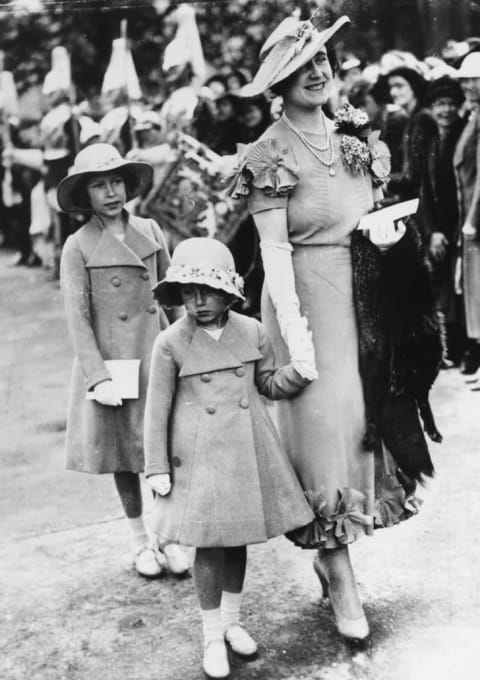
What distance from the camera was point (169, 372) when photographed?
2.98 meters

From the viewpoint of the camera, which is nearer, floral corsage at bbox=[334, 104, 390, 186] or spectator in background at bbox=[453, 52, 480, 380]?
floral corsage at bbox=[334, 104, 390, 186]

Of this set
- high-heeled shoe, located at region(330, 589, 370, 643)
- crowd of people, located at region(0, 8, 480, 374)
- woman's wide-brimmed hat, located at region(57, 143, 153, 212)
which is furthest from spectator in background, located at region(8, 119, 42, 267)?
high-heeled shoe, located at region(330, 589, 370, 643)

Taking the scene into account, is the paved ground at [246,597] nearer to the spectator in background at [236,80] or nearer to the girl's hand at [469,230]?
the girl's hand at [469,230]

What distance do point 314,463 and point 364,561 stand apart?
2.85 feet

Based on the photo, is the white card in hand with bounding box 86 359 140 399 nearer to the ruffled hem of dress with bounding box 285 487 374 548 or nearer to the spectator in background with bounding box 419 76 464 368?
the ruffled hem of dress with bounding box 285 487 374 548

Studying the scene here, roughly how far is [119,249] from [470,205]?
3791 mm

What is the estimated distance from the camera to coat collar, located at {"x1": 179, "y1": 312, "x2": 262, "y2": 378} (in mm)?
2967

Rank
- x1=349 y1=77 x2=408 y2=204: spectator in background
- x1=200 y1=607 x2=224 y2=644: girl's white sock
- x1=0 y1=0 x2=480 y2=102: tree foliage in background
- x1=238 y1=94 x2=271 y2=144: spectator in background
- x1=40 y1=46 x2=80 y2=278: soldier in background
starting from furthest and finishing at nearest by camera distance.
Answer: x1=349 y1=77 x2=408 y2=204: spectator in background → x1=238 y1=94 x2=271 y2=144: spectator in background → x1=40 y1=46 x2=80 y2=278: soldier in background → x1=0 y1=0 x2=480 y2=102: tree foliage in background → x1=200 y1=607 x2=224 y2=644: girl's white sock

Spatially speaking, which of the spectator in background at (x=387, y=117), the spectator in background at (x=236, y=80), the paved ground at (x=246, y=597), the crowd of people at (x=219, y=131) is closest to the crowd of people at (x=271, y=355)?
the paved ground at (x=246, y=597)

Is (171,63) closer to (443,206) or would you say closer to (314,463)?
(443,206)

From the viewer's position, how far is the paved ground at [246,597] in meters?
3.08

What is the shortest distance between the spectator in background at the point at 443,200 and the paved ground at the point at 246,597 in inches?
75.4

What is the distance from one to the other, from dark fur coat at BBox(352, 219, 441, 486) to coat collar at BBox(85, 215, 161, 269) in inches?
42.4

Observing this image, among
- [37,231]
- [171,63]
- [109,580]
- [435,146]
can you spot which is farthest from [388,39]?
[109,580]
